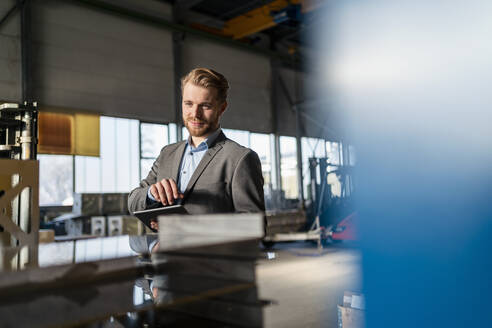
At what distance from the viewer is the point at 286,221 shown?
873cm

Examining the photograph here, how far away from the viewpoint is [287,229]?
28.6ft

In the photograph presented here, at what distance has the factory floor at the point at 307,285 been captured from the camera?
2.39ft

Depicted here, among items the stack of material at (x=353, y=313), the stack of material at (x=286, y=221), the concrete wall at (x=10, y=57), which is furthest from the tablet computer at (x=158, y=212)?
the stack of material at (x=286, y=221)

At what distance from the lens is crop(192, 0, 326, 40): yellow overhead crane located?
7961 millimetres

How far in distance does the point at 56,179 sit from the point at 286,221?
4.47 metres

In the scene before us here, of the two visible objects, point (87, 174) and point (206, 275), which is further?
point (87, 174)

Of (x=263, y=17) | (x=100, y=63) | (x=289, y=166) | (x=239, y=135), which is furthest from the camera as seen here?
(x=289, y=166)

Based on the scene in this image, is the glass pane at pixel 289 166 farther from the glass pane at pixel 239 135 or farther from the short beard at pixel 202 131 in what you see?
the short beard at pixel 202 131

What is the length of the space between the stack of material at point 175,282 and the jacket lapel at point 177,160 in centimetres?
61

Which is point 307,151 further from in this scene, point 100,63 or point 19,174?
point 19,174

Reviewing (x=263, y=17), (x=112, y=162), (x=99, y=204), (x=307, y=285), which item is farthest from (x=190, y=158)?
(x=263, y=17)

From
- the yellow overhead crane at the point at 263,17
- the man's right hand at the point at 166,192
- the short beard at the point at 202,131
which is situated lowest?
the man's right hand at the point at 166,192

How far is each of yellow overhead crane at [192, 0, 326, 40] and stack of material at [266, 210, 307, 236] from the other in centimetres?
385

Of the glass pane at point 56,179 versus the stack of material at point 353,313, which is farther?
the glass pane at point 56,179
